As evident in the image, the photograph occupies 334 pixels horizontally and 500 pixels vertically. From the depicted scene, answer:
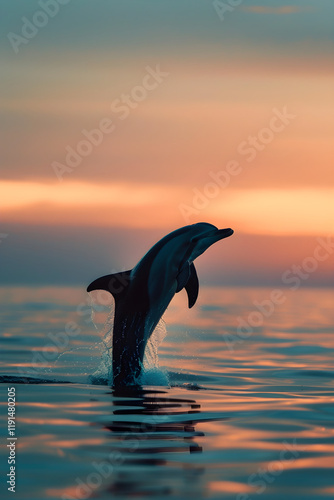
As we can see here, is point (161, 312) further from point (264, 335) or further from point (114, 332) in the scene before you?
point (264, 335)

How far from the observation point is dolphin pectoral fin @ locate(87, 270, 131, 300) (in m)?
14.0

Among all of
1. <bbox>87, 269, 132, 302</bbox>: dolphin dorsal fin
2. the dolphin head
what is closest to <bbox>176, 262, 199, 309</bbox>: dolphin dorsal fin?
the dolphin head

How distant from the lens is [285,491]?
7.77 m

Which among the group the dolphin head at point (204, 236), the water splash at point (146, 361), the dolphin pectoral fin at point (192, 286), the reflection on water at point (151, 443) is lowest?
the reflection on water at point (151, 443)

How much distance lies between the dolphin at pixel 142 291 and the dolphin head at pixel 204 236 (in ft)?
0.14

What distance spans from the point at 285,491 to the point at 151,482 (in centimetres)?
127

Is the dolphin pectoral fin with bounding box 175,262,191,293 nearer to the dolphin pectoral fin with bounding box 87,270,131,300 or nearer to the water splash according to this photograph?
the dolphin pectoral fin with bounding box 87,270,131,300

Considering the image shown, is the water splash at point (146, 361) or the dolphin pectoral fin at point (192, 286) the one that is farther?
the dolphin pectoral fin at point (192, 286)

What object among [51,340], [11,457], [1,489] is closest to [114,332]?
[11,457]

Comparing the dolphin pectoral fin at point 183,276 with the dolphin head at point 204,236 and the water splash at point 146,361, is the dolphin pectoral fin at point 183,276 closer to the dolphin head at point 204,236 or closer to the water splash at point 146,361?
the dolphin head at point 204,236

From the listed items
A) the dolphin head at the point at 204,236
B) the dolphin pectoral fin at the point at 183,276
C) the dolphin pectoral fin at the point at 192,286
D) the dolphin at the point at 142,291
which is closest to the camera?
the dolphin at the point at 142,291

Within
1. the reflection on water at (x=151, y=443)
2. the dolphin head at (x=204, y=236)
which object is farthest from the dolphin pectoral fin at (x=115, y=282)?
the reflection on water at (x=151, y=443)

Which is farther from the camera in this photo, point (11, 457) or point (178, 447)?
point (178, 447)

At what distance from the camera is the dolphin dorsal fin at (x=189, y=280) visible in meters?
14.1
